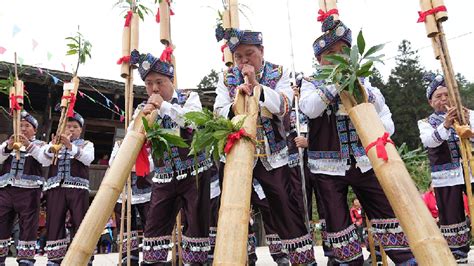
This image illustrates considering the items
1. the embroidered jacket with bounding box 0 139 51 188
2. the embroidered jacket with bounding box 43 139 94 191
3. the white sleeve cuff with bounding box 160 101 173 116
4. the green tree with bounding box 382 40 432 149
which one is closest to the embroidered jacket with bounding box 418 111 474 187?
the white sleeve cuff with bounding box 160 101 173 116

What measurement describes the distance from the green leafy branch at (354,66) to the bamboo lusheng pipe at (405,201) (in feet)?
0.45

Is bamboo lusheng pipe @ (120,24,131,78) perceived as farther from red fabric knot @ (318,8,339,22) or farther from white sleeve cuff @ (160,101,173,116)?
red fabric knot @ (318,8,339,22)

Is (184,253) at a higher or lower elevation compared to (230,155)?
lower

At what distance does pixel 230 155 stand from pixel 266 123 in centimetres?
114

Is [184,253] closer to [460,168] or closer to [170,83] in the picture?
[170,83]

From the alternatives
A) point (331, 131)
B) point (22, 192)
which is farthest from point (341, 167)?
point (22, 192)

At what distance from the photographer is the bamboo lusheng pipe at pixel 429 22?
117 inches

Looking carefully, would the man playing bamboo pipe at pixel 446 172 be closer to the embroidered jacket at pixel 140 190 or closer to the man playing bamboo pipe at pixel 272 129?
the man playing bamboo pipe at pixel 272 129

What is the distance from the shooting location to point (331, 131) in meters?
2.92

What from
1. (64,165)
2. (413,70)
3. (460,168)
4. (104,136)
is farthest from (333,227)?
(413,70)

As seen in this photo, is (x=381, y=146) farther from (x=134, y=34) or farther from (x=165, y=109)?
(x=134, y=34)

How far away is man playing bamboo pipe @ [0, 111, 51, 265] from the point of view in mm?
4957

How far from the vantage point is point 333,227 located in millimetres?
2719

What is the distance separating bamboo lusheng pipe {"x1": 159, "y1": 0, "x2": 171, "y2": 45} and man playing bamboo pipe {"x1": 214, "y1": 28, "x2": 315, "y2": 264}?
86cm
